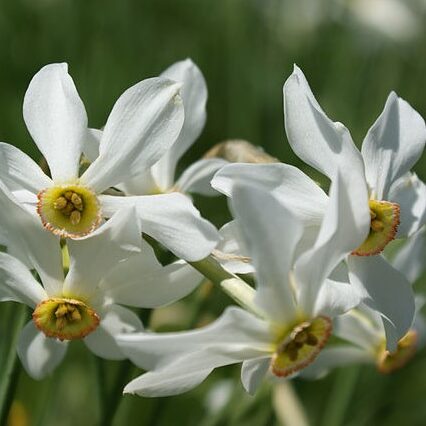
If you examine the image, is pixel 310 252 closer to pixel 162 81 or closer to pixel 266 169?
pixel 266 169

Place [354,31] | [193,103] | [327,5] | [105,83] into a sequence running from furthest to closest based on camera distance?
[354,31]
[327,5]
[105,83]
[193,103]

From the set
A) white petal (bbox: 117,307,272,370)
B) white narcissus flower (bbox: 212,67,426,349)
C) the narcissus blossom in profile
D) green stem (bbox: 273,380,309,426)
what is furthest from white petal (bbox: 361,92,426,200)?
green stem (bbox: 273,380,309,426)

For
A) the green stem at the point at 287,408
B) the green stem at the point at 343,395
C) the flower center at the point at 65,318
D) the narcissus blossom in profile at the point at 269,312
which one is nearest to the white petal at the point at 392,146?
the narcissus blossom in profile at the point at 269,312

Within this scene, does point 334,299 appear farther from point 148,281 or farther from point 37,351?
point 37,351

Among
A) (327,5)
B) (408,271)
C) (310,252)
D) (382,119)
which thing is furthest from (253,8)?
(310,252)

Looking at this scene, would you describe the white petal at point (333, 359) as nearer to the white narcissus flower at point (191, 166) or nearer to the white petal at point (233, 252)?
the white narcissus flower at point (191, 166)

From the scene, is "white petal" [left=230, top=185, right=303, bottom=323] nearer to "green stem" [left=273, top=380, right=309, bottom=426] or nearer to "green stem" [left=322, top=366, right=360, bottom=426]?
"green stem" [left=273, top=380, right=309, bottom=426]
